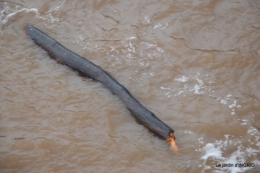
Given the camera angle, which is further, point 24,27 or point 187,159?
point 24,27

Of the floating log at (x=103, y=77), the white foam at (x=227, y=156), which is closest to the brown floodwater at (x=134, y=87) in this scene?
the white foam at (x=227, y=156)

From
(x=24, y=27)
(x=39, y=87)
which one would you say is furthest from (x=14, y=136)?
(x=24, y=27)

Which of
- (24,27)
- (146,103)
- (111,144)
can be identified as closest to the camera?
(111,144)

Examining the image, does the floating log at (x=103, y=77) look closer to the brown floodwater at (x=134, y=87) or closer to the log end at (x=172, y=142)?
the log end at (x=172, y=142)

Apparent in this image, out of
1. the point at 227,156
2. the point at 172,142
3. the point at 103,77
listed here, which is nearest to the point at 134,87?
the point at 103,77

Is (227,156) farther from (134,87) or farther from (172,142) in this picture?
(134,87)

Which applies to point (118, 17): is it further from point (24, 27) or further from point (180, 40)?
point (24, 27)

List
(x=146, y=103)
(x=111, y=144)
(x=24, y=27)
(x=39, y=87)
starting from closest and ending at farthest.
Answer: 1. (x=111, y=144)
2. (x=146, y=103)
3. (x=39, y=87)
4. (x=24, y=27)

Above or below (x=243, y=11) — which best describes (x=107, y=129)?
below
